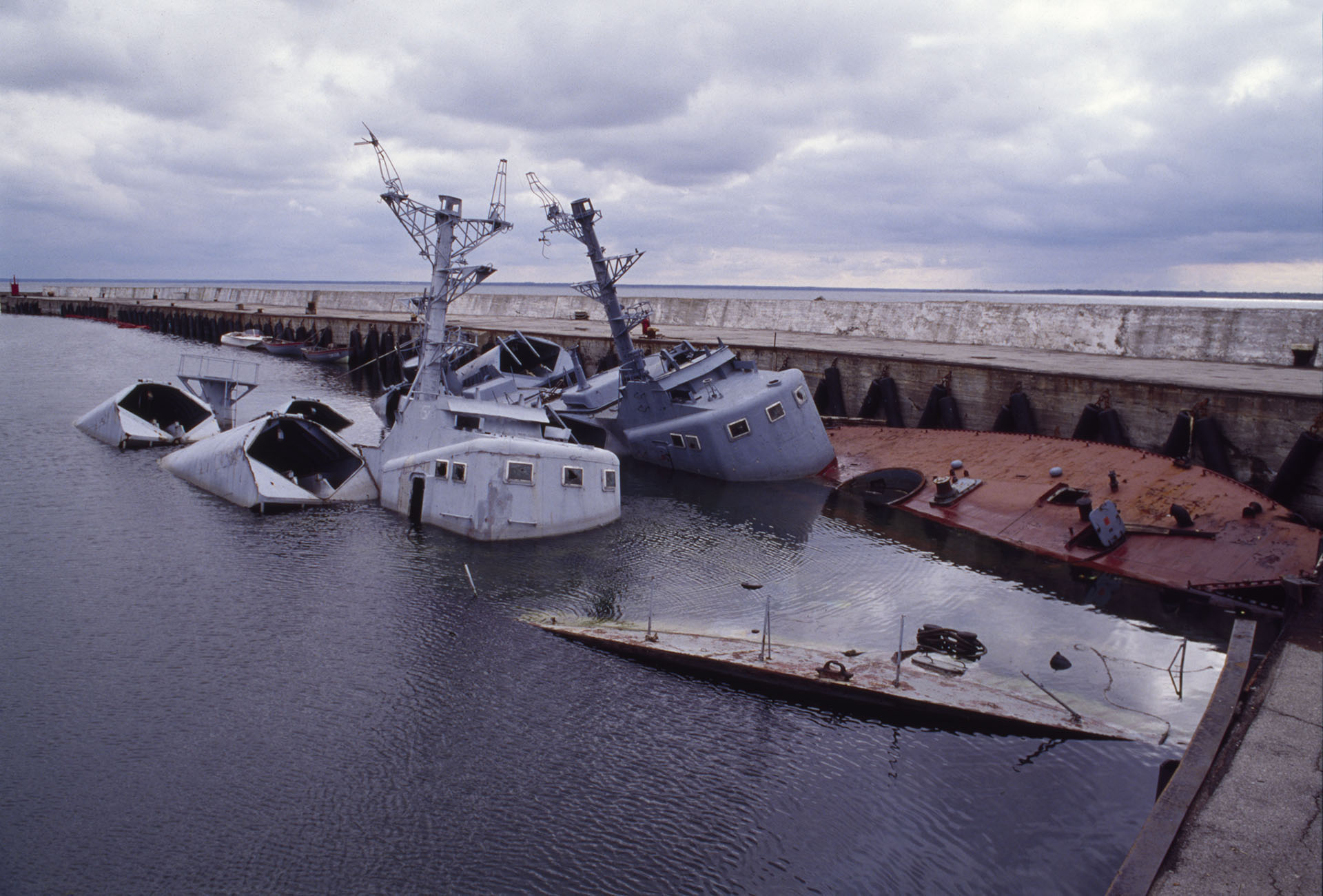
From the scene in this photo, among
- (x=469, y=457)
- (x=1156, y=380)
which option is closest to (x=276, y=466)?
(x=469, y=457)

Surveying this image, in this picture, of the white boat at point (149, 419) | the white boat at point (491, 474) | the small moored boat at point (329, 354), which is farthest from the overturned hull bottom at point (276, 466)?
the small moored boat at point (329, 354)

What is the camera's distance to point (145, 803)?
416 inches

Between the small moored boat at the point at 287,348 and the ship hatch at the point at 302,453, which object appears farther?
the small moored boat at the point at 287,348

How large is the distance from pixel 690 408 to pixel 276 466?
1431 centimetres

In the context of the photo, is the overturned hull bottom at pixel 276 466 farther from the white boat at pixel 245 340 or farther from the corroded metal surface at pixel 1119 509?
the white boat at pixel 245 340

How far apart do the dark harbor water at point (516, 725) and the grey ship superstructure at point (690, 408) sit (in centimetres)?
581

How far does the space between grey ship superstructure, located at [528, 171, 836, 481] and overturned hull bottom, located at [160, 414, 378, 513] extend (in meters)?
8.63

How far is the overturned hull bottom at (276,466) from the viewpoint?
23.8 m

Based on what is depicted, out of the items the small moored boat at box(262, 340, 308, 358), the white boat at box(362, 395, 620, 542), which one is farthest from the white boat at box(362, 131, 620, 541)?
the small moored boat at box(262, 340, 308, 358)

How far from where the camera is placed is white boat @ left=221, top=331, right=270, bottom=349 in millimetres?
74062

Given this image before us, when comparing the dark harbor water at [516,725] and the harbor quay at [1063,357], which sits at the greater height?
the harbor quay at [1063,357]

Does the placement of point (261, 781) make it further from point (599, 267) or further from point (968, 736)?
point (599, 267)

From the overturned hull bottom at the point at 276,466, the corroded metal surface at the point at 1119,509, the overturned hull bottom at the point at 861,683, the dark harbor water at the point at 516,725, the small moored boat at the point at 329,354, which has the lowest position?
the dark harbor water at the point at 516,725

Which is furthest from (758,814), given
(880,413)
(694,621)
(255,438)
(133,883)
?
(880,413)
